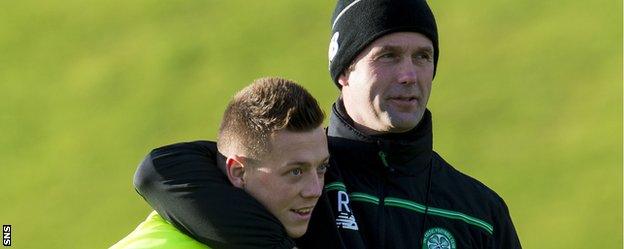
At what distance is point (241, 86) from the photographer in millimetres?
9516

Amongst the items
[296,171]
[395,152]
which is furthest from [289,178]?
[395,152]

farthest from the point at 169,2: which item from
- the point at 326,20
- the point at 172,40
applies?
the point at 326,20

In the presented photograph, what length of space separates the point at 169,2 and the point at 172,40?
18.7 inches

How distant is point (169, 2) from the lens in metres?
10.5

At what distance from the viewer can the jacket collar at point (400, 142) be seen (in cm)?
383

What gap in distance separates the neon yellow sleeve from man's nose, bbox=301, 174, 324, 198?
281mm

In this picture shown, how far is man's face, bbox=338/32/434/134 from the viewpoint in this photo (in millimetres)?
3807

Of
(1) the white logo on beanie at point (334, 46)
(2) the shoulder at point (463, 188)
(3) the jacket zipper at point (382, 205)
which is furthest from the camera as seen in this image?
(1) the white logo on beanie at point (334, 46)

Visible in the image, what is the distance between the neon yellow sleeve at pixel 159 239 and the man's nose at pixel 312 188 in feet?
0.92

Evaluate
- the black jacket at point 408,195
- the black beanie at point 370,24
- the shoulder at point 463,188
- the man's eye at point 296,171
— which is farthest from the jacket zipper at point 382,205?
the man's eye at point 296,171

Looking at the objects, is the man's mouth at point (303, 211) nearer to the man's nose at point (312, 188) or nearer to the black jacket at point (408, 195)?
the man's nose at point (312, 188)

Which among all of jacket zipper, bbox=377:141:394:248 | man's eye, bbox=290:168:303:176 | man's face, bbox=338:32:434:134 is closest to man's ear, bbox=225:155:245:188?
man's eye, bbox=290:168:303:176

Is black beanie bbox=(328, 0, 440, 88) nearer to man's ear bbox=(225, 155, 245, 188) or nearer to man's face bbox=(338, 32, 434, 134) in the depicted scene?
man's face bbox=(338, 32, 434, 134)

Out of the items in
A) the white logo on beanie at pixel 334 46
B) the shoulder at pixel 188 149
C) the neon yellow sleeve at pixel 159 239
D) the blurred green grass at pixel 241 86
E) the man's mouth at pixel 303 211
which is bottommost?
the neon yellow sleeve at pixel 159 239
